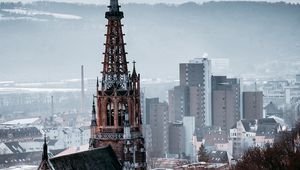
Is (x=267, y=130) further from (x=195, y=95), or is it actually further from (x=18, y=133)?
(x=18, y=133)

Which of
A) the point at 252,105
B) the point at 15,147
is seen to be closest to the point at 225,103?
the point at 252,105

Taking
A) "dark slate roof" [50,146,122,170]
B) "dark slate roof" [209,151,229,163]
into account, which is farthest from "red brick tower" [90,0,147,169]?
"dark slate roof" [209,151,229,163]

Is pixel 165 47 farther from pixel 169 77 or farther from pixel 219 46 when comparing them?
pixel 169 77

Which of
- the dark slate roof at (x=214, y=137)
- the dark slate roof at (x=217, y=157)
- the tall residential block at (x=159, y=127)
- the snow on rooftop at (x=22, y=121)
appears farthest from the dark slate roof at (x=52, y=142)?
the snow on rooftop at (x=22, y=121)

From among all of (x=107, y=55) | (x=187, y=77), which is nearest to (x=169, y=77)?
(x=187, y=77)

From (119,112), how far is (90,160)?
160 inches

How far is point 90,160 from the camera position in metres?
25.6

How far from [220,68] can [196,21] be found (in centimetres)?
2744

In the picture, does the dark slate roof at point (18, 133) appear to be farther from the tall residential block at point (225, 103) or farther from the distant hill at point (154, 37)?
the distant hill at point (154, 37)

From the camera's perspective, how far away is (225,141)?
82.1m

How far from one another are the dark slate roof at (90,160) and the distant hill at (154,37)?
94.3 metres

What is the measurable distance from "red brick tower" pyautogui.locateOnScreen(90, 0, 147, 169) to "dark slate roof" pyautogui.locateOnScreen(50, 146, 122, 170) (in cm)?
84

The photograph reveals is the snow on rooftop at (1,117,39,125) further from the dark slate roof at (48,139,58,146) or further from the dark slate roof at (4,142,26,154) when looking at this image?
the dark slate roof at (4,142,26,154)

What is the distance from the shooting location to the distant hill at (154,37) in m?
138
